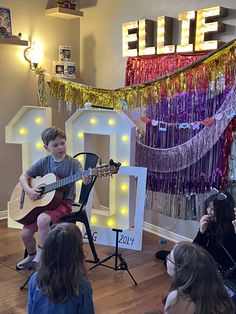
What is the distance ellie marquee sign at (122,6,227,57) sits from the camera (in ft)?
10.1

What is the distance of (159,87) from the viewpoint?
3.38 meters

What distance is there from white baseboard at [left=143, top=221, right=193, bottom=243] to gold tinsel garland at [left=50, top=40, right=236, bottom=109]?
1.17 m

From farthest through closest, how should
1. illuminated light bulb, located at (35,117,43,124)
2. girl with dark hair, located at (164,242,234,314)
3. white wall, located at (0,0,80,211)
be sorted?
white wall, located at (0,0,80,211) < illuminated light bulb, located at (35,117,43,124) < girl with dark hair, located at (164,242,234,314)

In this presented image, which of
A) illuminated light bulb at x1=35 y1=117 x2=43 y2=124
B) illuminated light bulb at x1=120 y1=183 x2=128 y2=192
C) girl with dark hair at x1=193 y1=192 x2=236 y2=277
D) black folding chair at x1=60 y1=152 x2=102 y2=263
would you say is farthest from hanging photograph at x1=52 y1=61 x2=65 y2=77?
girl with dark hair at x1=193 y1=192 x2=236 y2=277

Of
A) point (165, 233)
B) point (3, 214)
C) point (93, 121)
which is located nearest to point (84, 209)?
point (93, 121)

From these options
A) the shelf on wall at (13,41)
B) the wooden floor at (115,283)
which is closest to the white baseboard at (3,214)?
the wooden floor at (115,283)

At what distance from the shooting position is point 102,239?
11.6ft

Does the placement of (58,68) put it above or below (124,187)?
above

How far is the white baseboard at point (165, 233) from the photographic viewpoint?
3604 mm

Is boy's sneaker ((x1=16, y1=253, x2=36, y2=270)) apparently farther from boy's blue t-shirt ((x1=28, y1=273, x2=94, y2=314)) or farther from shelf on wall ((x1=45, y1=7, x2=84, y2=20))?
shelf on wall ((x1=45, y1=7, x2=84, y2=20))

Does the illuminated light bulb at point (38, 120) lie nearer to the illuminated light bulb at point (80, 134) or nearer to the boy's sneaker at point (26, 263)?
the illuminated light bulb at point (80, 134)

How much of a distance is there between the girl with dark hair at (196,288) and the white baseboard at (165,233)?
2000mm

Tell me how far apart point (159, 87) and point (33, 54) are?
1.51 m

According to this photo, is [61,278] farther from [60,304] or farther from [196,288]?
[196,288]
